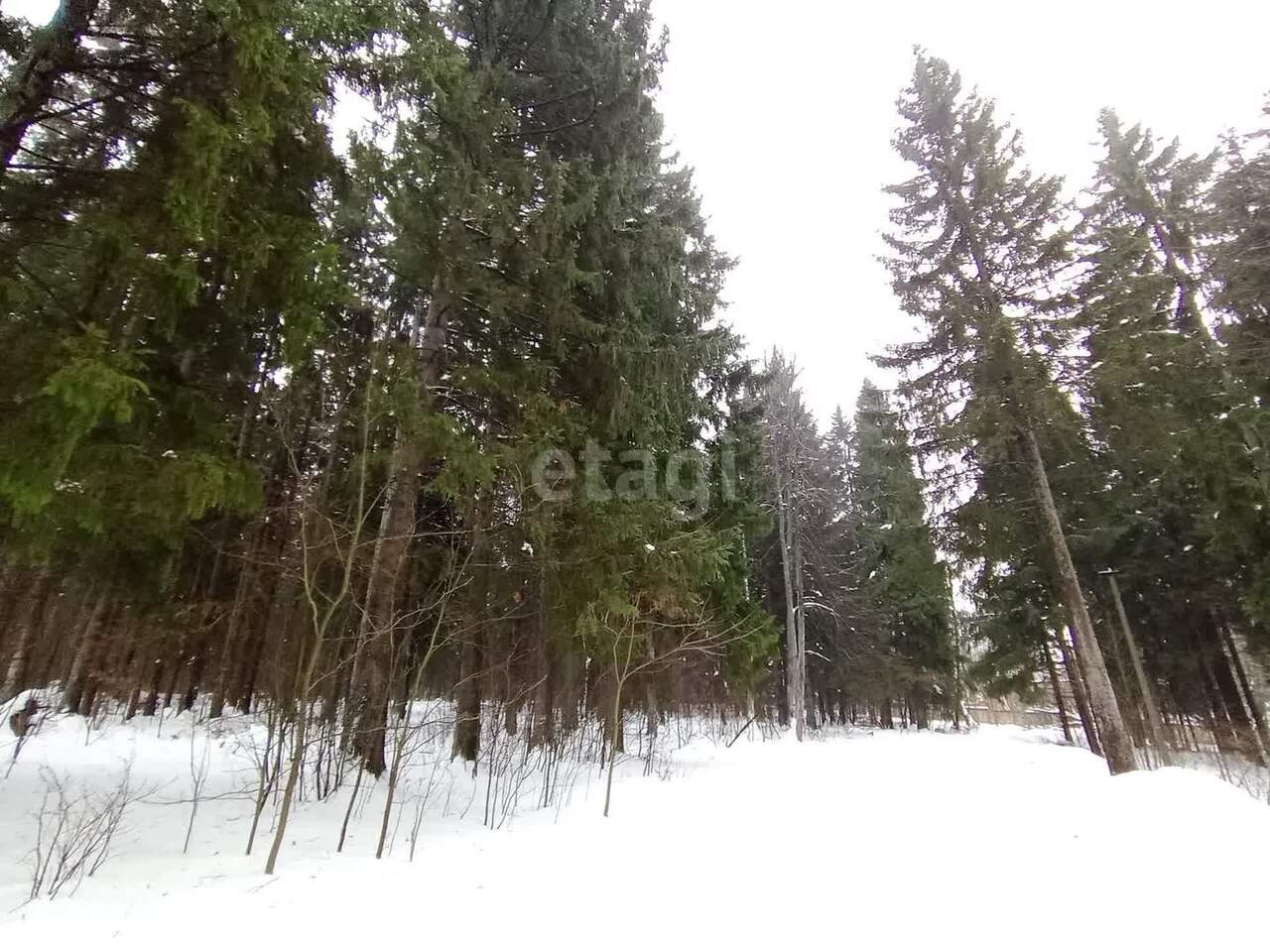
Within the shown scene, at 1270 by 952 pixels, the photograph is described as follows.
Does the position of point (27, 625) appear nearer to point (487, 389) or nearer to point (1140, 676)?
point (487, 389)

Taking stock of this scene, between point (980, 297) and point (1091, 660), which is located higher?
point (980, 297)

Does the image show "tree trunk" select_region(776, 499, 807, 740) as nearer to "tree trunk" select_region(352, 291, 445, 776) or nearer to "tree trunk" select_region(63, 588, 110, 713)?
"tree trunk" select_region(352, 291, 445, 776)

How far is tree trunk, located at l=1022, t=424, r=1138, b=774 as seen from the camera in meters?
8.02

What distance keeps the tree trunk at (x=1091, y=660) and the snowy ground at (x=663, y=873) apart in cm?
190

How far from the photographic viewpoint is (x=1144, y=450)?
33.8 feet

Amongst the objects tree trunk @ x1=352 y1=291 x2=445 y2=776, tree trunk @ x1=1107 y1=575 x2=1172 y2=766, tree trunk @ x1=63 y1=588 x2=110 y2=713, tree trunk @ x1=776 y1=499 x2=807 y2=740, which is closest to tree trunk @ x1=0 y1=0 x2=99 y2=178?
tree trunk @ x1=352 y1=291 x2=445 y2=776

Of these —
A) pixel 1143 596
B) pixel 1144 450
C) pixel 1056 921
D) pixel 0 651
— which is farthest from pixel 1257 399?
pixel 0 651

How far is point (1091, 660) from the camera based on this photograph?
8359 mm

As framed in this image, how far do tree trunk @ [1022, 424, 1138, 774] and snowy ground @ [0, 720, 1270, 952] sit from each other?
1.90 metres

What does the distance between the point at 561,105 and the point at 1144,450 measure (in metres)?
11.7

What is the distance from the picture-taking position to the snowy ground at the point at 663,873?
2.84 m

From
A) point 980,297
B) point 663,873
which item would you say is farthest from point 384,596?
point 980,297

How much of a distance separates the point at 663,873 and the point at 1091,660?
26.0 feet

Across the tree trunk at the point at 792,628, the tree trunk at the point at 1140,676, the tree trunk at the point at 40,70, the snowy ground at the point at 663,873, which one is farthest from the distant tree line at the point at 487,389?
the snowy ground at the point at 663,873
